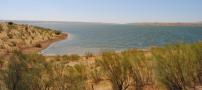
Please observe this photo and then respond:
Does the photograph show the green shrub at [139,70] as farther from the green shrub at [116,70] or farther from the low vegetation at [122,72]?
the green shrub at [116,70]

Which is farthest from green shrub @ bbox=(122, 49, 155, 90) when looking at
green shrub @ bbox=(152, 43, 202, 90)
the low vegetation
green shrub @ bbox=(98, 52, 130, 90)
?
green shrub @ bbox=(152, 43, 202, 90)

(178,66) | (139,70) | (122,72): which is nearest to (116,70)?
(122,72)

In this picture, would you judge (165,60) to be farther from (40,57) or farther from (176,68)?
(40,57)

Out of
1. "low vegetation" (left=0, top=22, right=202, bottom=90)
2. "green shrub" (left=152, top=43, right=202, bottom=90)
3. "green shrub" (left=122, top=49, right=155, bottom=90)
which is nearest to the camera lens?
"low vegetation" (left=0, top=22, right=202, bottom=90)

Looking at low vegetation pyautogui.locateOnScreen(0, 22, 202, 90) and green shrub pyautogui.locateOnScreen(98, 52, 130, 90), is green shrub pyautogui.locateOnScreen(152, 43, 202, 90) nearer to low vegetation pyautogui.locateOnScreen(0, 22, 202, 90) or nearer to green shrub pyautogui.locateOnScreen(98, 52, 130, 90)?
low vegetation pyautogui.locateOnScreen(0, 22, 202, 90)

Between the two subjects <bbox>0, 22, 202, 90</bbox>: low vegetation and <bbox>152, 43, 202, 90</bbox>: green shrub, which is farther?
<bbox>152, 43, 202, 90</bbox>: green shrub

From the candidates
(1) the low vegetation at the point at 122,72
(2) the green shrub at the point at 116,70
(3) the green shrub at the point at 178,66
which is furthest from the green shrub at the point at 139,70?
(3) the green shrub at the point at 178,66

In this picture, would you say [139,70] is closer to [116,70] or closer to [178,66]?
[116,70]

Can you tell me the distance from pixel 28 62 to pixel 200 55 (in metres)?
6.88

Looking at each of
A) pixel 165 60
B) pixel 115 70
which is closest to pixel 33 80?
pixel 115 70

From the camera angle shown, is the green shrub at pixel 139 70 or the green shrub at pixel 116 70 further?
the green shrub at pixel 139 70

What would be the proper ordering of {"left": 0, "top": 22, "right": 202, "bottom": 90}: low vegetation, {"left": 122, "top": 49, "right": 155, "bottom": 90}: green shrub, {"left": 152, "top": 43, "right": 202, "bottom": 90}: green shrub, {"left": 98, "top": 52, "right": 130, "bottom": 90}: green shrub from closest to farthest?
{"left": 0, "top": 22, "right": 202, "bottom": 90}: low vegetation < {"left": 152, "top": 43, "right": 202, "bottom": 90}: green shrub < {"left": 98, "top": 52, "right": 130, "bottom": 90}: green shrub < {"left": 122, "top": 49, "right": 155, "bottom": 90}: green shrub

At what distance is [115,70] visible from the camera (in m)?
15.4

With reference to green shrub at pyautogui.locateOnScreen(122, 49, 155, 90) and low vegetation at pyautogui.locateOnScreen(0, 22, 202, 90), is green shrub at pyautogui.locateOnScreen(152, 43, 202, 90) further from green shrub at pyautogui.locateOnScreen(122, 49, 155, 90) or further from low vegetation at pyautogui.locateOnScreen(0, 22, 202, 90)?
green shrub at pyautogui.locateOnScreen(122, 49, 155, 90)
